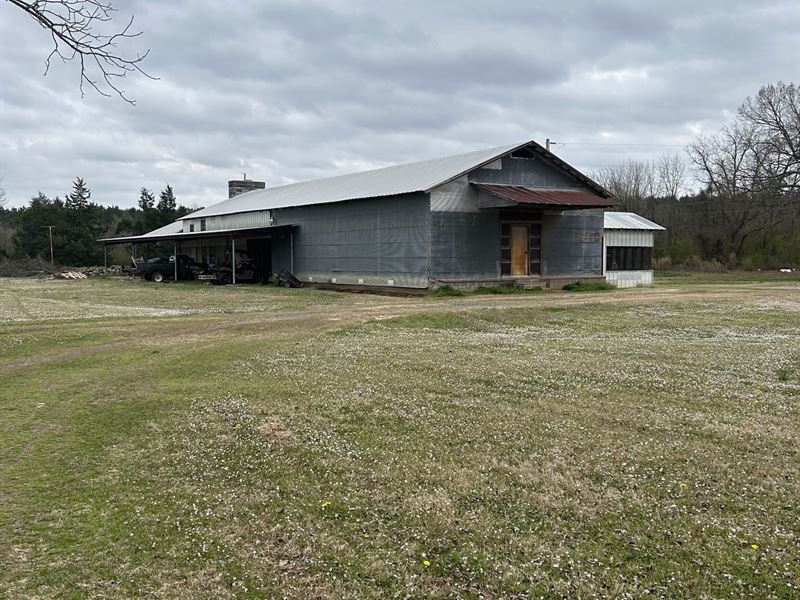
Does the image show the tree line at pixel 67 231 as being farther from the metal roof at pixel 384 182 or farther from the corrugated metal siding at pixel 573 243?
the corrugated metal siding at pixel 573 243

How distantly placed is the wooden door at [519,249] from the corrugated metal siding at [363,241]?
179 inches

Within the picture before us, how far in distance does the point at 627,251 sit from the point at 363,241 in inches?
567

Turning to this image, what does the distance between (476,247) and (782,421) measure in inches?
795

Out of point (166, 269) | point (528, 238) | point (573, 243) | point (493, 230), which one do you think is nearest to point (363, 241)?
point (493, 230)

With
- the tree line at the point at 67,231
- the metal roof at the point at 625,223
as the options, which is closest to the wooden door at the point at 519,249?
the metal roof at the point at 625,223

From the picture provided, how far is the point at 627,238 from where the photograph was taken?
34.3 m

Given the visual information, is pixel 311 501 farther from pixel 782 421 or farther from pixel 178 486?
pixel 782 421

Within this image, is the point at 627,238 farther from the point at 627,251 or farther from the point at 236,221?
the point at 236,221

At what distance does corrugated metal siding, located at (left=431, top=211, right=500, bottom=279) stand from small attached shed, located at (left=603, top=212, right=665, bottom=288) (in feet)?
27.5

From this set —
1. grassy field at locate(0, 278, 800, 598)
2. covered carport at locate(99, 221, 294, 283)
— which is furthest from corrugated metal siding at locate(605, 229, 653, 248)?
grassy field at locate(0, 278, 800, 598)

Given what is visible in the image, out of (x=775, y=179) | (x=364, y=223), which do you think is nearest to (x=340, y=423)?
(x=364, y=223)

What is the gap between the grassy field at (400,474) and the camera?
12.4ft

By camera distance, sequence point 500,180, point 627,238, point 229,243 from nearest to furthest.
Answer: point 500,180, point 627,238, point 229,243

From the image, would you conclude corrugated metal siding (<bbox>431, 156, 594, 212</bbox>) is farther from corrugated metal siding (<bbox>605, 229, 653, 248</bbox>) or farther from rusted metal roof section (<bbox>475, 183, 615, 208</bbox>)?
corrugated metal siding (<bbox>605, 229, 653, 248</bbox>)
